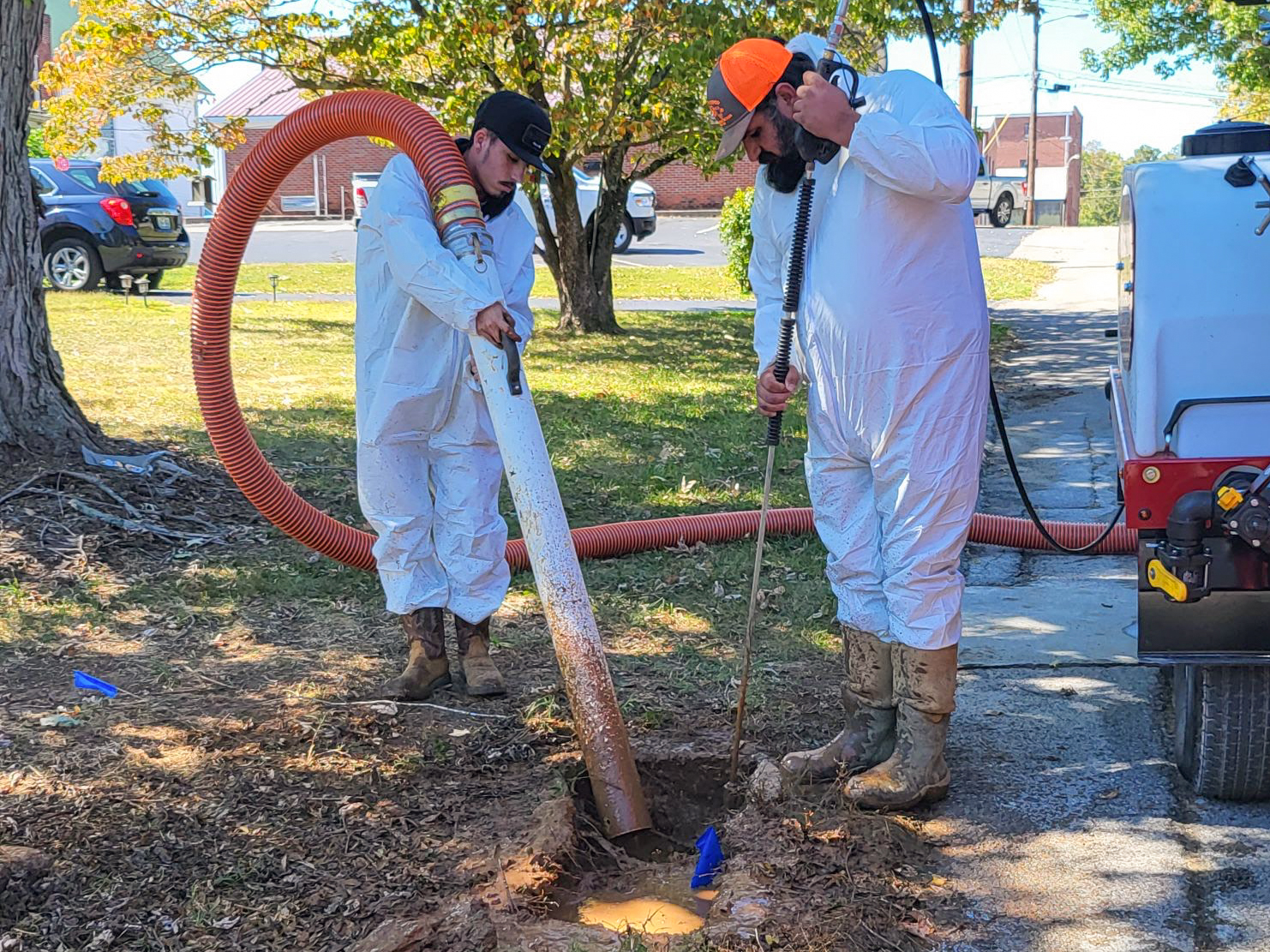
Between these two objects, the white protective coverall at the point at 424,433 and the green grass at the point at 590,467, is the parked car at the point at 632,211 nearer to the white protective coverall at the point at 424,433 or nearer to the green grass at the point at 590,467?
the green grass at the point at 590,467

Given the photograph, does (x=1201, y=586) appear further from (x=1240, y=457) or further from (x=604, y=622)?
(x=604, y=622)

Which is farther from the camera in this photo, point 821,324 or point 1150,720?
point 1150,720

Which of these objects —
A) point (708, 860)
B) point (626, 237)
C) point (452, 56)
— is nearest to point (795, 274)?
point (708, 860)

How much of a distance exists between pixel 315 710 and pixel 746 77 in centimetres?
248

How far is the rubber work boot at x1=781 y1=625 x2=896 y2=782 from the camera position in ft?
12.8

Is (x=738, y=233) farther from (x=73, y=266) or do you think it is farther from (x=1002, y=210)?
(x=1002, y=210)

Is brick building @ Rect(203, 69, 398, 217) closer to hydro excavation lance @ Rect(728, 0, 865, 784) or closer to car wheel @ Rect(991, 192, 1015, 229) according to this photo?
car wheel @ Rect(991, 192, 1015, 229)

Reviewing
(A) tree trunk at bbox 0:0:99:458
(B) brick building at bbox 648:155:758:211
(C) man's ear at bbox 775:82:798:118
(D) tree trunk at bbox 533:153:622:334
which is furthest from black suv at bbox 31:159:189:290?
(B) brick building at bbox 648:155:758:211

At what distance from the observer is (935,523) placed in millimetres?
3637

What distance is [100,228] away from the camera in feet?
53.4

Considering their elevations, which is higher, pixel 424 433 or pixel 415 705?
pixel 424 433

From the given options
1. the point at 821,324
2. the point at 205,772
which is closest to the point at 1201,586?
the point at 821,324

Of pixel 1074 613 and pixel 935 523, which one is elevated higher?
pixel 935 523

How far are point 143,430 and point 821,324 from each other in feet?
19.1
